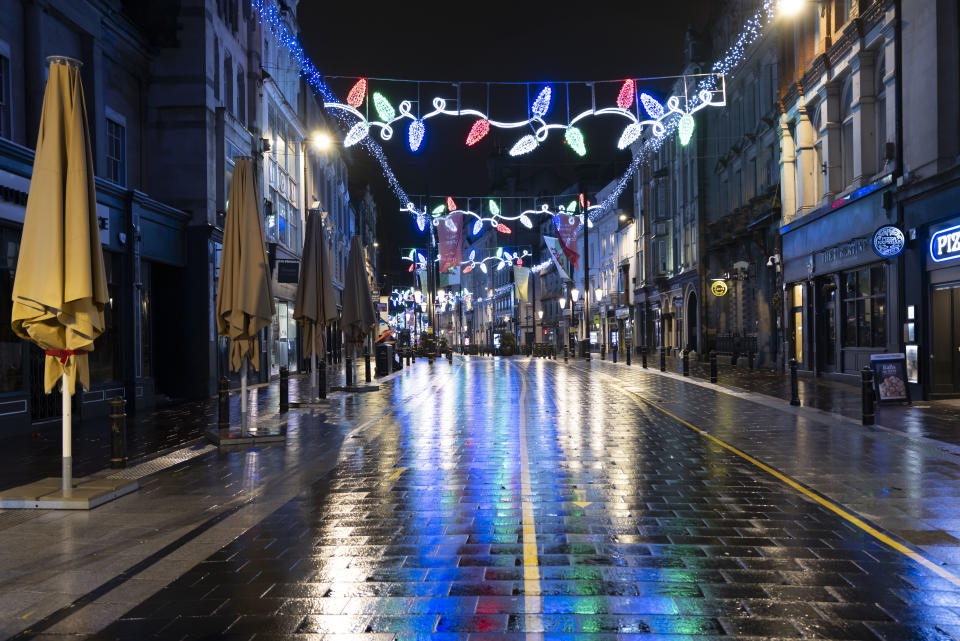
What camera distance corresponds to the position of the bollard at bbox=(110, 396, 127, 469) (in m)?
9.36

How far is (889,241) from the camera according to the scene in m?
18.0

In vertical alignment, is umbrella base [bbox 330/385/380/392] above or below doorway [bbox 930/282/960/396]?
below

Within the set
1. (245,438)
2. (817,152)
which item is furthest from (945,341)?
(245,438)

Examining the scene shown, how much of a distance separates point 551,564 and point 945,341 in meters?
15.7

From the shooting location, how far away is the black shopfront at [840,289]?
67.6ft

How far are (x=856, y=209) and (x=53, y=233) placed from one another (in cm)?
2122

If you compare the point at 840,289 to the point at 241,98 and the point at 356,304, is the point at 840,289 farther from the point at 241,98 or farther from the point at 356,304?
the point at 241,98

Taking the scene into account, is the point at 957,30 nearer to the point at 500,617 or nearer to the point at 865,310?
the point at 865,310

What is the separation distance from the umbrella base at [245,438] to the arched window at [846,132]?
19476 mm

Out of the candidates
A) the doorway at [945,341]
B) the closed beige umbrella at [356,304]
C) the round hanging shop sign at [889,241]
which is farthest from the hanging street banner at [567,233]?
the doorway at [945,341]

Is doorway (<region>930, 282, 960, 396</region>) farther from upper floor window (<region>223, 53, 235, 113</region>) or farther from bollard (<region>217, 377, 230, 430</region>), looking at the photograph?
upper floor window (<region>223, 53, 235, 113</region>)

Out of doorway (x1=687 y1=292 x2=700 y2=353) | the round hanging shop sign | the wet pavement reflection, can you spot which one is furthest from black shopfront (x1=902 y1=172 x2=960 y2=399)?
doorway (x1=687 y1=292 x2=700 y2=353)

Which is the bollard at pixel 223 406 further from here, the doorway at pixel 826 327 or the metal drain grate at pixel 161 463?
the doorway at pixel 826 327

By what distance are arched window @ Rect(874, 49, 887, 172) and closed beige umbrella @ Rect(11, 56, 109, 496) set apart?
20.1m
